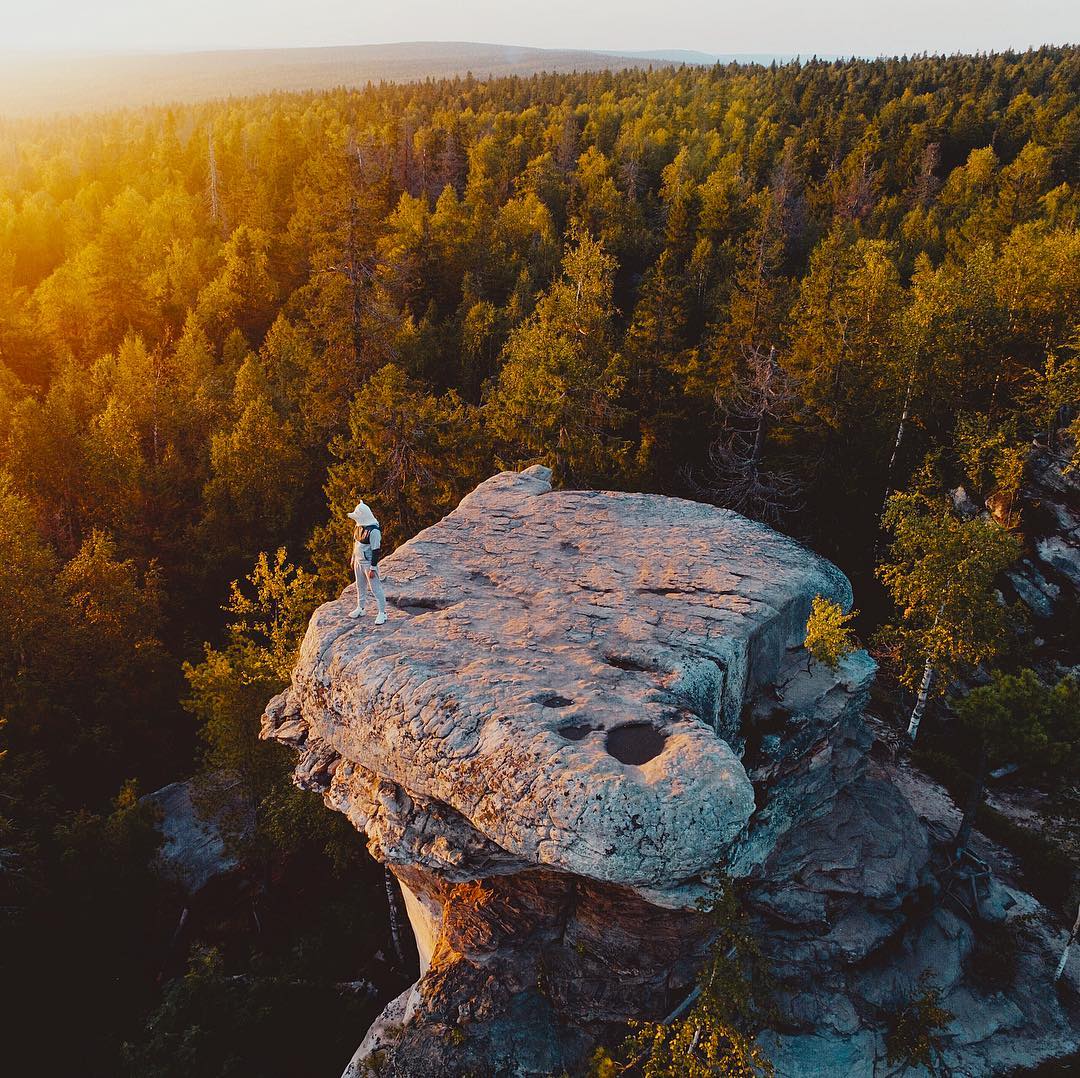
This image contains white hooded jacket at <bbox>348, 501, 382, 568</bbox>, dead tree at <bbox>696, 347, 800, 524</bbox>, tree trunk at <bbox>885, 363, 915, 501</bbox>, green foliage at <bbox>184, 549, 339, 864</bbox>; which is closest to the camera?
white hooded jacket at <bbox>348, 501, 382, 568</bbox>

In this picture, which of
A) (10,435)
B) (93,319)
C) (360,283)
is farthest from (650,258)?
(10,435)

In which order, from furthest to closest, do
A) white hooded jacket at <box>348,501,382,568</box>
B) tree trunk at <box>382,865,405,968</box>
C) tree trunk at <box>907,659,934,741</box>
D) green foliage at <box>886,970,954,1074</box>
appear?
1. tree trunk at <box>907,659,934,741</box>
2. tree trunk at <box>382,865,405,968</box>
3. green foliage at <box>886,970,954,1074</box>
4. white hooded jacket at <box>348,501,382,568</box>

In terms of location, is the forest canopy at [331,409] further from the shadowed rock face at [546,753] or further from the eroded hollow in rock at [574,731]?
the eroded hollow in rock at [574,731]

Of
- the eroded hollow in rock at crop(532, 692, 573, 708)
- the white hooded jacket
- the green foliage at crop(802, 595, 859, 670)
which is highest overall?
the white hooded jacket

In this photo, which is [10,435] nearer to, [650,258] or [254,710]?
[254,710]

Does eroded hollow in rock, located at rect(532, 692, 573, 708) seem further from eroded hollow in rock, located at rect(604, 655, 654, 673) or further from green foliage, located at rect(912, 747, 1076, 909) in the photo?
green foliage, located at rect(912, 747, 1076, 909)

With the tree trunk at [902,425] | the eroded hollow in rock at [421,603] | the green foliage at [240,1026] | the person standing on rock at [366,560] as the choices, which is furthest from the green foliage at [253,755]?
the tree trunk at [902,425]

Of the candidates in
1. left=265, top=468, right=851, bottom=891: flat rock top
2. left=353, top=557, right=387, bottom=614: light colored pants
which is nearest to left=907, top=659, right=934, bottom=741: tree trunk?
left=265, top=468, right=851, bottom=891: flat rock top
